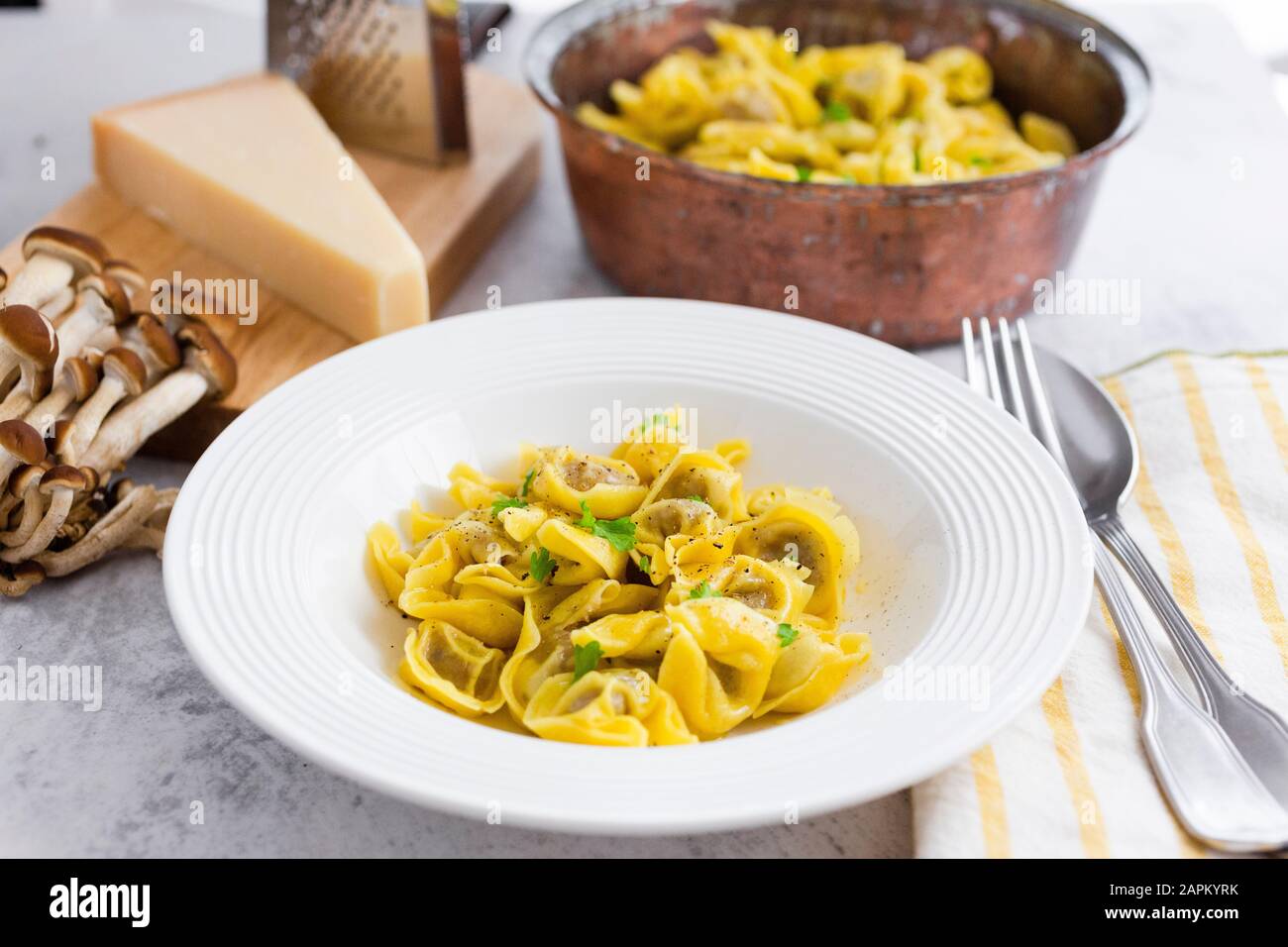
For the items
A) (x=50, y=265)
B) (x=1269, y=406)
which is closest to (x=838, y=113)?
(x=1269, y=406)

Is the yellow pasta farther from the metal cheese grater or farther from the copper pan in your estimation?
the metal cheese grater

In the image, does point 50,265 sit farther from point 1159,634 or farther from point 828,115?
point 1159,634

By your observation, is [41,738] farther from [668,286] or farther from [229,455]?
[668,286]

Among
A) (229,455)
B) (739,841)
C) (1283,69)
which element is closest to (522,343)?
(229,455)

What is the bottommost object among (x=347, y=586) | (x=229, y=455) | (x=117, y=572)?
(x=117, y=572)

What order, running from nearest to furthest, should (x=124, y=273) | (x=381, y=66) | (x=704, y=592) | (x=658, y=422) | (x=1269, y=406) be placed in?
(x=704, y=592), (x=658, y=422), (x=124, y=273), (x=1269, y=406), (x=381, y=66)

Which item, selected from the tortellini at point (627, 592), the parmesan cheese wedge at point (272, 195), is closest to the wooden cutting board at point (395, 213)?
the parmesan cheese wedge at point (272, 195)
